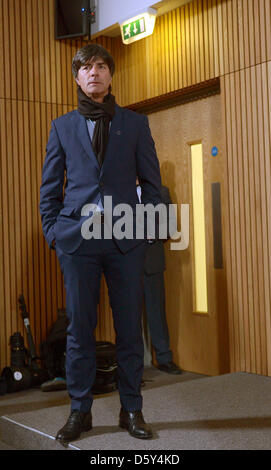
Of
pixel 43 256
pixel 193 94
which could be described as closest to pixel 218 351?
pixel 43 256

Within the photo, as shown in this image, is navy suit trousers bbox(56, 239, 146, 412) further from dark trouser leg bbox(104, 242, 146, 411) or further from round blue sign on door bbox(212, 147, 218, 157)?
round blue sign on door bbox(212, 147, 218, 157)

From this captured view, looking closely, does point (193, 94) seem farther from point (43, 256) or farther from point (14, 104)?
point (43, 256)

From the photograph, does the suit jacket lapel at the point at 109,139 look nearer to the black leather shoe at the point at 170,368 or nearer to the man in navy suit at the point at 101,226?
the man in navy suit at the point at 101,226

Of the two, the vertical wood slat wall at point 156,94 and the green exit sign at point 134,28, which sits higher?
the green exit sign at point 134,28

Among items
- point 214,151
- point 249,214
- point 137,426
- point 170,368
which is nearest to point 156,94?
point 214,151

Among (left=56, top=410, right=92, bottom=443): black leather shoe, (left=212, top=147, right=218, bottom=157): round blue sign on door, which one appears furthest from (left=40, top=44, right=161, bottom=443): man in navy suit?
(left=212, top=147, right=218, bottom=157): round blue sign on door

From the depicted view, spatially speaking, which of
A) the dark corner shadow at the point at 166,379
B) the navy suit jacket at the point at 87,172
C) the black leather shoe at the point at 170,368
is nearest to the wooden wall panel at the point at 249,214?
the dark corner shadow at the point at 166,379

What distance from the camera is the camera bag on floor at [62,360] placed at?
157 inches

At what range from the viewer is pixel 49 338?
4.46 m

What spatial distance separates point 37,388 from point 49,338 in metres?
0.37

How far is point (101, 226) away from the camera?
2494 millimetres

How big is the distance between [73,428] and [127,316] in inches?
20.7

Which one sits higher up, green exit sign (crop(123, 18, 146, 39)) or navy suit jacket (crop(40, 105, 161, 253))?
green exit sign (crop(123, 18, 146, 39))

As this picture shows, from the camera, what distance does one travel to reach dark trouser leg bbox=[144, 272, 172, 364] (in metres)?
4.57
